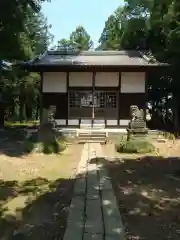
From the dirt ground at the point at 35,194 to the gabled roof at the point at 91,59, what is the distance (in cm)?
876

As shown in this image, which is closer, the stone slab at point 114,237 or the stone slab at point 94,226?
the stone slab at point 114,237

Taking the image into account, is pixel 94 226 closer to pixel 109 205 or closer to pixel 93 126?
pixel 109 205

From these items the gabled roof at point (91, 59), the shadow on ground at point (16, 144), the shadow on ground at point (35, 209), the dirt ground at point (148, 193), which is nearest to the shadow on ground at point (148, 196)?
the dirt ground at point (148, 193)

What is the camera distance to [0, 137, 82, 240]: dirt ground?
20.3 feet

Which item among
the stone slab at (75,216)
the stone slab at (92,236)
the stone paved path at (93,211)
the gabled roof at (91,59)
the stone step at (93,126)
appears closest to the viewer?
the stone slab at (92,236)

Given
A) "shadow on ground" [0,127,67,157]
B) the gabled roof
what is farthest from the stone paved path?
the gabled roof

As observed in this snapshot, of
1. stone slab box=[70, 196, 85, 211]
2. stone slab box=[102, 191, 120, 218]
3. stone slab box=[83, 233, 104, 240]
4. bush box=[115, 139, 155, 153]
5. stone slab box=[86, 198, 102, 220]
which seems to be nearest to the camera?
stone slab box=[83, 233, 104, 240]

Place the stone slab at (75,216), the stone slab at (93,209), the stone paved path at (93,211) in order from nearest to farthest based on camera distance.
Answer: the stone paved path at (93,211)
the stone slab at (75,216)
the stone slab at (93,209)

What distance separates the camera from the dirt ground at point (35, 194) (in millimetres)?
6199

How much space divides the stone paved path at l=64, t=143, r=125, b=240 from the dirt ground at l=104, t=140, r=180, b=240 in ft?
0.64

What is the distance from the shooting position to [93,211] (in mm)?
6660

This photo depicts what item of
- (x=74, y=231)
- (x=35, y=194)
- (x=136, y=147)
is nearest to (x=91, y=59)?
(x=136, y=147)

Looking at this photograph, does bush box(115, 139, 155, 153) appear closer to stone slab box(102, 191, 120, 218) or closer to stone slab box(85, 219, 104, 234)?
stone slab box(102, 191, 120, 218)

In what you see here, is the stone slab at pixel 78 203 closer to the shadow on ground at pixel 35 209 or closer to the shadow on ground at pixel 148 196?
the shadow on ground at pixel 35 209
